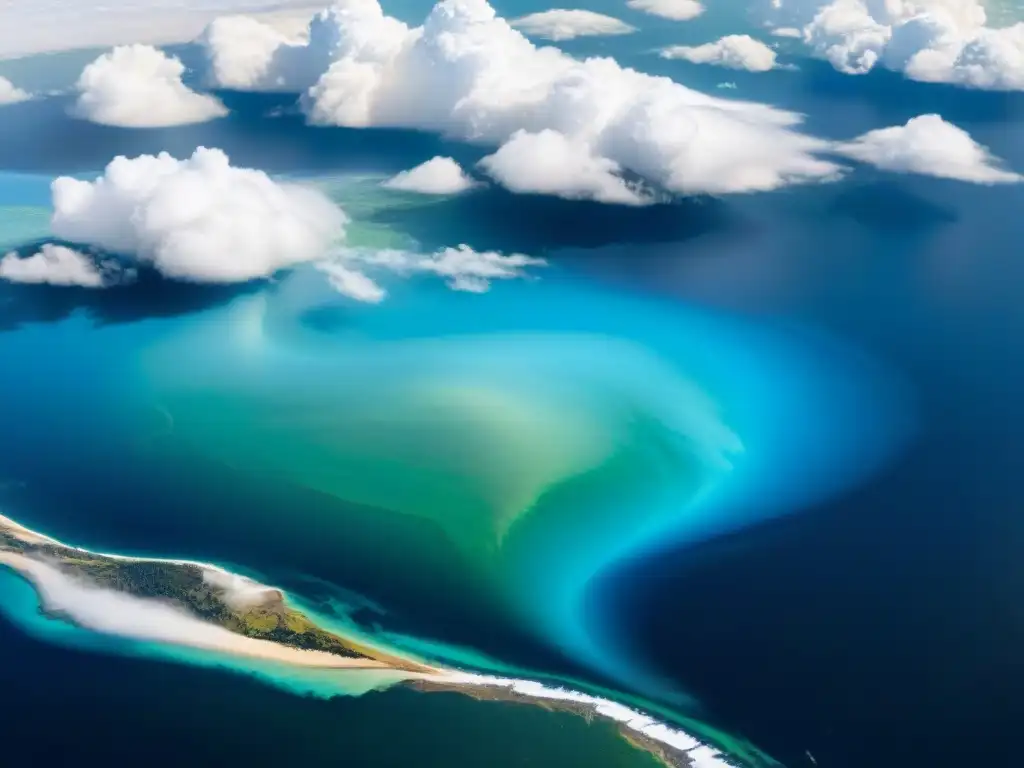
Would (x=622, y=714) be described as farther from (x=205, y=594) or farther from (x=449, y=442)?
(x=449, y=442)

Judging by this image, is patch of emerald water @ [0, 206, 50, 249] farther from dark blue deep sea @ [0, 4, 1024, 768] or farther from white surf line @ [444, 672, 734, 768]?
white surf line @ [444, 672, 734, 768]

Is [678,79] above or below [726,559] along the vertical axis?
above

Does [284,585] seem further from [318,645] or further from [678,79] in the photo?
[678,79]

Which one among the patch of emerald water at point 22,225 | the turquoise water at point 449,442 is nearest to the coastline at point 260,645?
the turquoise water at point 449,442

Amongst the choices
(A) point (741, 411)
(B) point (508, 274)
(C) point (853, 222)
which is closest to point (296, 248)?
(B) point (508, 274)

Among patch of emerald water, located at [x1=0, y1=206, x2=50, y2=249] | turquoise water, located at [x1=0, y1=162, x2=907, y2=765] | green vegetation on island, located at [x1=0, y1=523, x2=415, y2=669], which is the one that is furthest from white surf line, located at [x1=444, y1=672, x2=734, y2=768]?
patch of emerald water, located at [x1=0, y1=206, x2=50, y2=249]

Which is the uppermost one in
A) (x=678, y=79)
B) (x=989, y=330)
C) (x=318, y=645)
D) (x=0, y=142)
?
(x=678, y=79)
